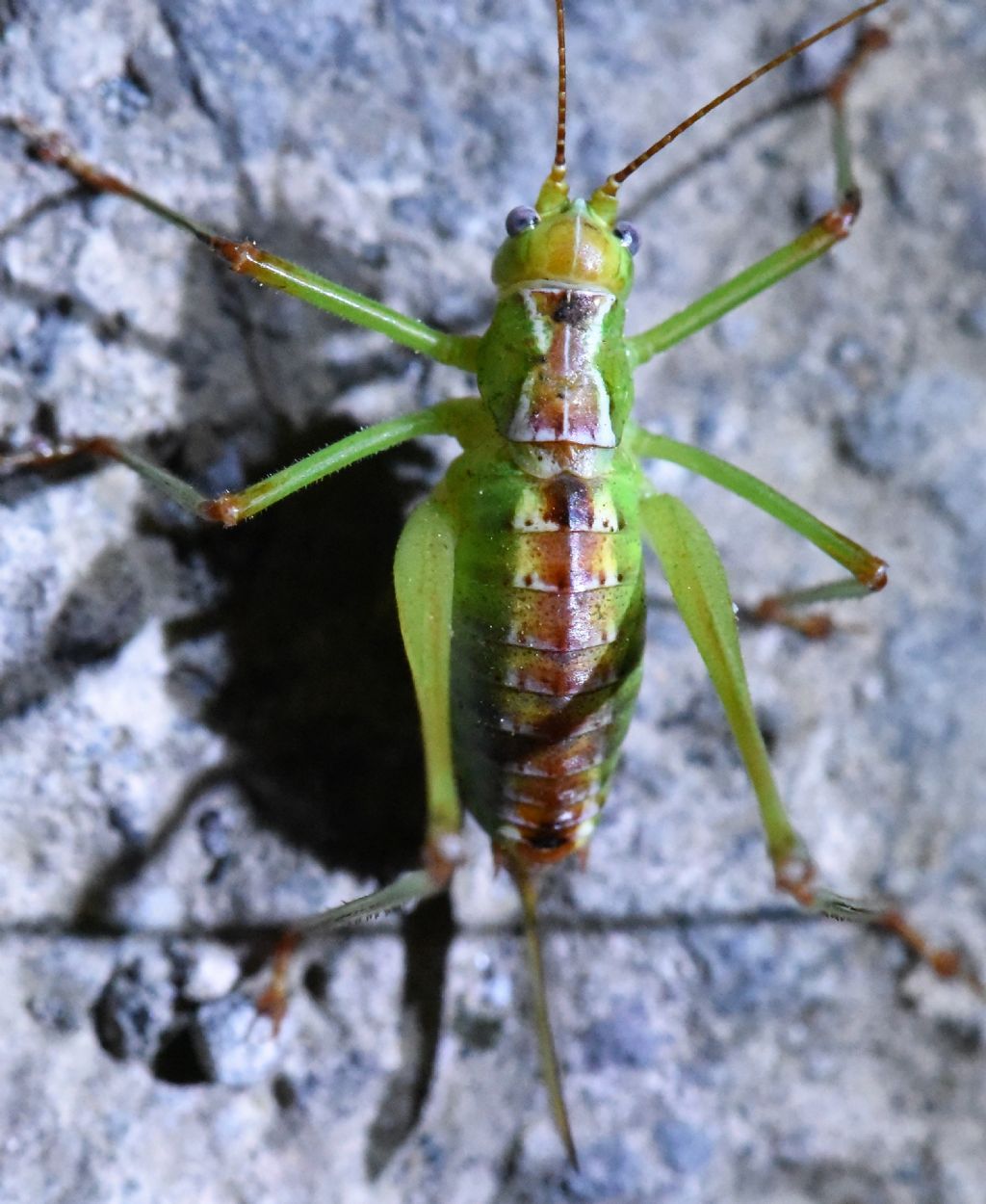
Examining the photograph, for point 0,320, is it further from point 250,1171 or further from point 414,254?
point 250,1171

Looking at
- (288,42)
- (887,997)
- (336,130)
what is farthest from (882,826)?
(288,42)

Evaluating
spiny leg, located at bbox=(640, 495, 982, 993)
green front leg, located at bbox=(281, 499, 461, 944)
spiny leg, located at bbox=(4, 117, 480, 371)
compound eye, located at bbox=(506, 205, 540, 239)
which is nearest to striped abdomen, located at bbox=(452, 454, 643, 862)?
green front leg, located at bbox=(281, 499, 461, 944)

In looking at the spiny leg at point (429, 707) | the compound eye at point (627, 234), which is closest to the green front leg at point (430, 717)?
the spiny leg at point (429, 707)

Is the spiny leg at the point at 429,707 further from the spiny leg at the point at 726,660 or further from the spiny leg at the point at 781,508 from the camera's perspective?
the spiny leg at the point at 781,508

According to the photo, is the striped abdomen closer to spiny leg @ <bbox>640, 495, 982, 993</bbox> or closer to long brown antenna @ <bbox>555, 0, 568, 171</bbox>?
spiny leg @ <bbox>640, 495, 982, 993</bbox>

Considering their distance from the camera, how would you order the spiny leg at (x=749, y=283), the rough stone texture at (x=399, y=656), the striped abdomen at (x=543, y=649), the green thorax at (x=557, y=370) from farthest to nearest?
the spiny leg at (x=749, y=283), the rough stone texture at (x=399, y=656), the green thorax at (x=557, y=370), the striped abdomen at (x=543, y=649)
